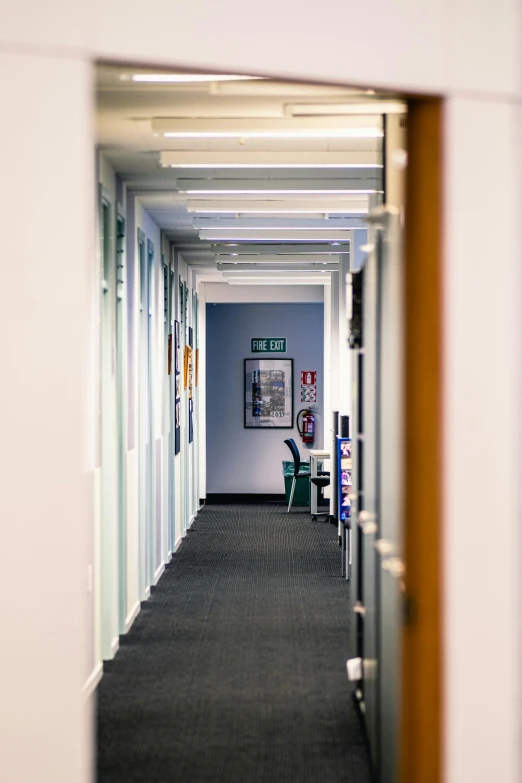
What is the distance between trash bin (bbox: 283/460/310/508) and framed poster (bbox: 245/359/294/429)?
1061mm

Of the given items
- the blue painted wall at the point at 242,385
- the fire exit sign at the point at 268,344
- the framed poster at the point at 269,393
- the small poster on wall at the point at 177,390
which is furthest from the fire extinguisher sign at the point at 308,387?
the small poster on wall at the point at 177,390

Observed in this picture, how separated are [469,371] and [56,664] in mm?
1397

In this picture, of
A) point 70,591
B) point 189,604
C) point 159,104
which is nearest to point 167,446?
point 189,604

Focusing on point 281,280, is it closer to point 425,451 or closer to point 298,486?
point 298,486

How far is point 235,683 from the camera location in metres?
5.61

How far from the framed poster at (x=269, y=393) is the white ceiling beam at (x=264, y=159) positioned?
9129 mm

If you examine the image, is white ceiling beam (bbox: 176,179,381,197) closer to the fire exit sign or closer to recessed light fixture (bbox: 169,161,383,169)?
recessed light fixture (bbox: 169,161,383,169)

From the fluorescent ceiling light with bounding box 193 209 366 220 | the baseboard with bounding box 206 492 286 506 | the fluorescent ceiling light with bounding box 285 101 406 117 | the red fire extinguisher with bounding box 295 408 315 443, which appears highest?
the fluorescent ceiling light with bounding box 193 209 366 220

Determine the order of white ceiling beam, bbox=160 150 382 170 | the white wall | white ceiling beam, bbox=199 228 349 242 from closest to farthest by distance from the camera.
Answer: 1. the white wall
2. white ceiling beam, bbox=160 150 382 170
3. white ceiling beam, bbox=199 228 349 242

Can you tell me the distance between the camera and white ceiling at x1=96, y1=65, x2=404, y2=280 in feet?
16.4

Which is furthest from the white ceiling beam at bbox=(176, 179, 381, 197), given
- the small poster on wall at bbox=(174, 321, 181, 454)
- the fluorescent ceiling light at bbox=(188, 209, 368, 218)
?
the small poster on wall at bbox=(174, 321, 181, 454)

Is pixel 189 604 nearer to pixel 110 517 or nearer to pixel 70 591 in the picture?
pixel 110 517

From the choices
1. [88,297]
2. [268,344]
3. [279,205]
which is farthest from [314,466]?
[88,297]

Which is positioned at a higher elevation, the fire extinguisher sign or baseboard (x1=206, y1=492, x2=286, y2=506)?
the fire extinguisher sign
